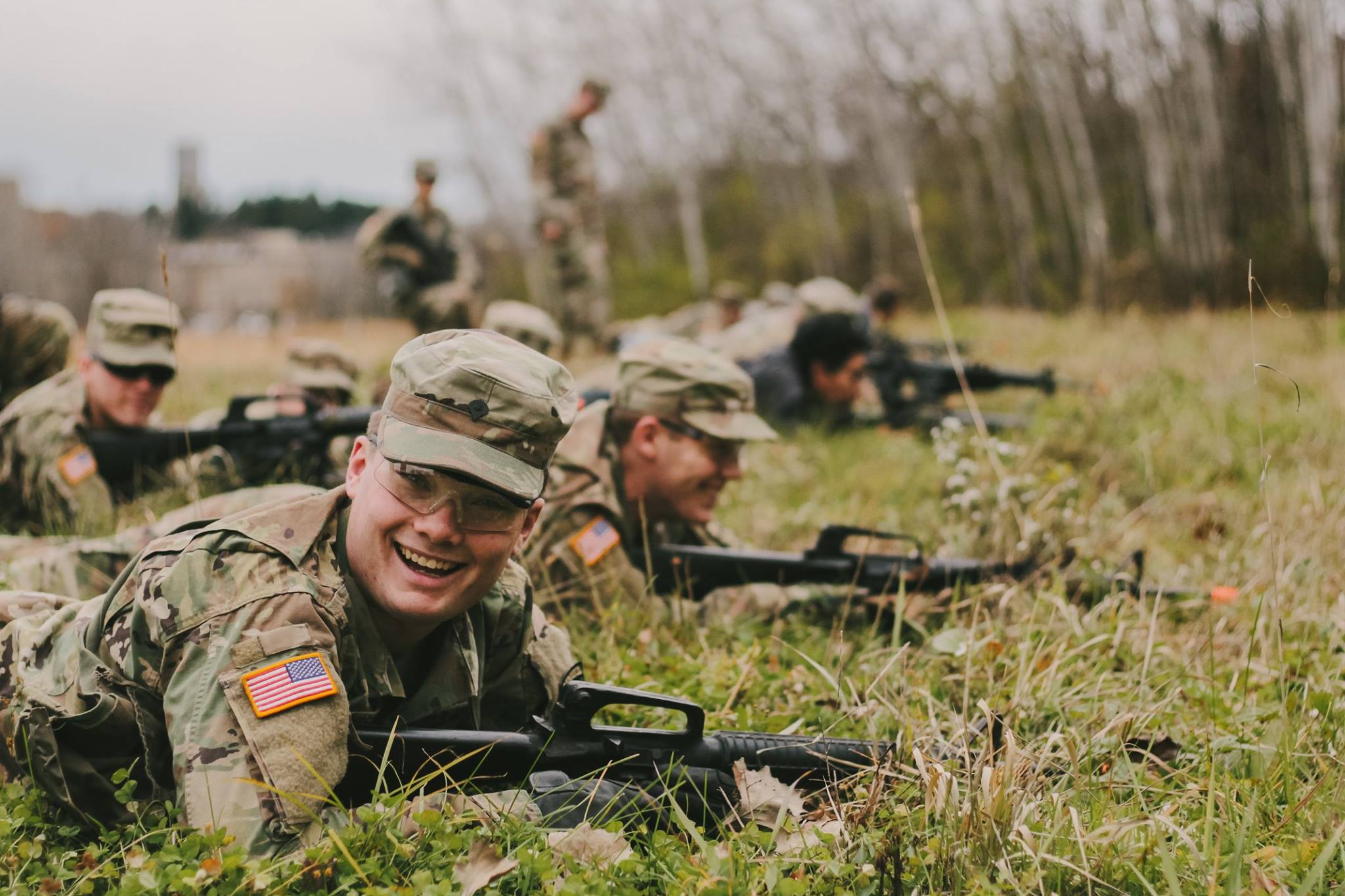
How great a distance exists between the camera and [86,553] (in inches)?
156

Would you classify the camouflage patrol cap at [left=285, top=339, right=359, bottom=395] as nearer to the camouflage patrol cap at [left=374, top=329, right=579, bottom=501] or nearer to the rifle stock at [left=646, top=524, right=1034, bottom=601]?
the rifle stock at [left=646, top=524, right=1034, bottom=601]

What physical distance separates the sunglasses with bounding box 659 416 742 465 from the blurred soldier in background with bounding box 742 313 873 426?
373cm

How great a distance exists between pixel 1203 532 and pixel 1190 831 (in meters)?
3.33

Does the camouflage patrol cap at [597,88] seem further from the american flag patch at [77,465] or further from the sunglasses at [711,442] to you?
the sunglasses at [711,442]

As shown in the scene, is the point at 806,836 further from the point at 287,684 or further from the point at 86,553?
the point at 86,553

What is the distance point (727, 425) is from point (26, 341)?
4.52 meters

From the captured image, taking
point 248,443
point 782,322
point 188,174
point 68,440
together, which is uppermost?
point 188,174

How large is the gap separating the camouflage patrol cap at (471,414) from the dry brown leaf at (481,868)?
0.70 metres

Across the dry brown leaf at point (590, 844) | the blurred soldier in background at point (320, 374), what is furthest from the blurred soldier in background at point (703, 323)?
the dry brown leaf at point (590, 844)

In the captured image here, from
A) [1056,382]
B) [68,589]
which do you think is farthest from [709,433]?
[1056,382]

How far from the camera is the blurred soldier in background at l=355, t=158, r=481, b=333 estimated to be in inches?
380

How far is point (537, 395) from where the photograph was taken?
7.28ft

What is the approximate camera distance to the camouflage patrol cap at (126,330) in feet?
15.6

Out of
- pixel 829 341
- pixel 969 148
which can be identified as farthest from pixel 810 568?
pixel 969 148
